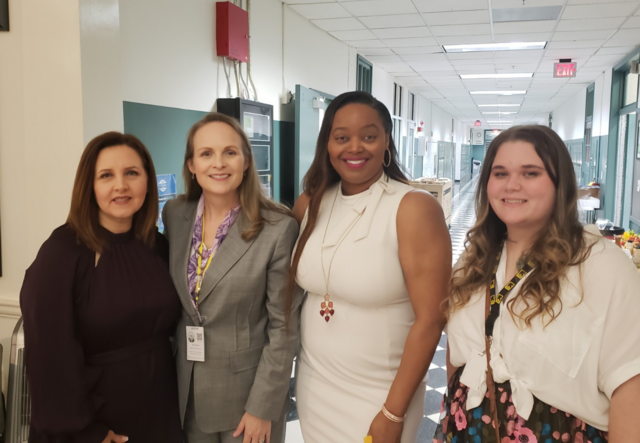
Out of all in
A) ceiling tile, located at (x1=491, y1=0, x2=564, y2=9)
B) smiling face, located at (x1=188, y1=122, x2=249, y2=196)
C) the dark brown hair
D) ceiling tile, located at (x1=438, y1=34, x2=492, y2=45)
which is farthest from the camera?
ceiling tile, located at (x1=438, y1=34, x2=492, y2=45)

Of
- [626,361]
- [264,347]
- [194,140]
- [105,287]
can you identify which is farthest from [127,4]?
[626,361]

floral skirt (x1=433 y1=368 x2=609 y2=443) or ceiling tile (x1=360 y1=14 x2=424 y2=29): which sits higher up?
ceiling tile (x1=360 y1=14 x2=424 y2=29)

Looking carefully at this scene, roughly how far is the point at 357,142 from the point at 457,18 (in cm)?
435

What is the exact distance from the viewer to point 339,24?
18.9 ft

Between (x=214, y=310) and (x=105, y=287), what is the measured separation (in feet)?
1.15

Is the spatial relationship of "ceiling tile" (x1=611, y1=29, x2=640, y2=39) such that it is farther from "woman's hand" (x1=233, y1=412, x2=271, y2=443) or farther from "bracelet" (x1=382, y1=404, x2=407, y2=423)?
"woman's hand" (x1=233, y1=412, x2=271, y2=443)

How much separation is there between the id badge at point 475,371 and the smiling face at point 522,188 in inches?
15.0

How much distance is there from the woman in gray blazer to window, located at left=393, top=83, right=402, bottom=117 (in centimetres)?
885

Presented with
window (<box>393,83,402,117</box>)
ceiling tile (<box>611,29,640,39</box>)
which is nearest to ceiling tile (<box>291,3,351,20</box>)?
ceiling tile (<box>611,29,640,39</box>)

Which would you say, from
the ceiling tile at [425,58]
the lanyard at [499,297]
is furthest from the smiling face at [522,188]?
the ceiling tile at [425,58]

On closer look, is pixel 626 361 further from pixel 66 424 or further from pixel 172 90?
pixel 172 90

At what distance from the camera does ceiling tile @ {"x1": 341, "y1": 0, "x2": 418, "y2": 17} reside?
15.8ft

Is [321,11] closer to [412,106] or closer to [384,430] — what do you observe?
[384,430]

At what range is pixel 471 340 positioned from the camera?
1388 mm
